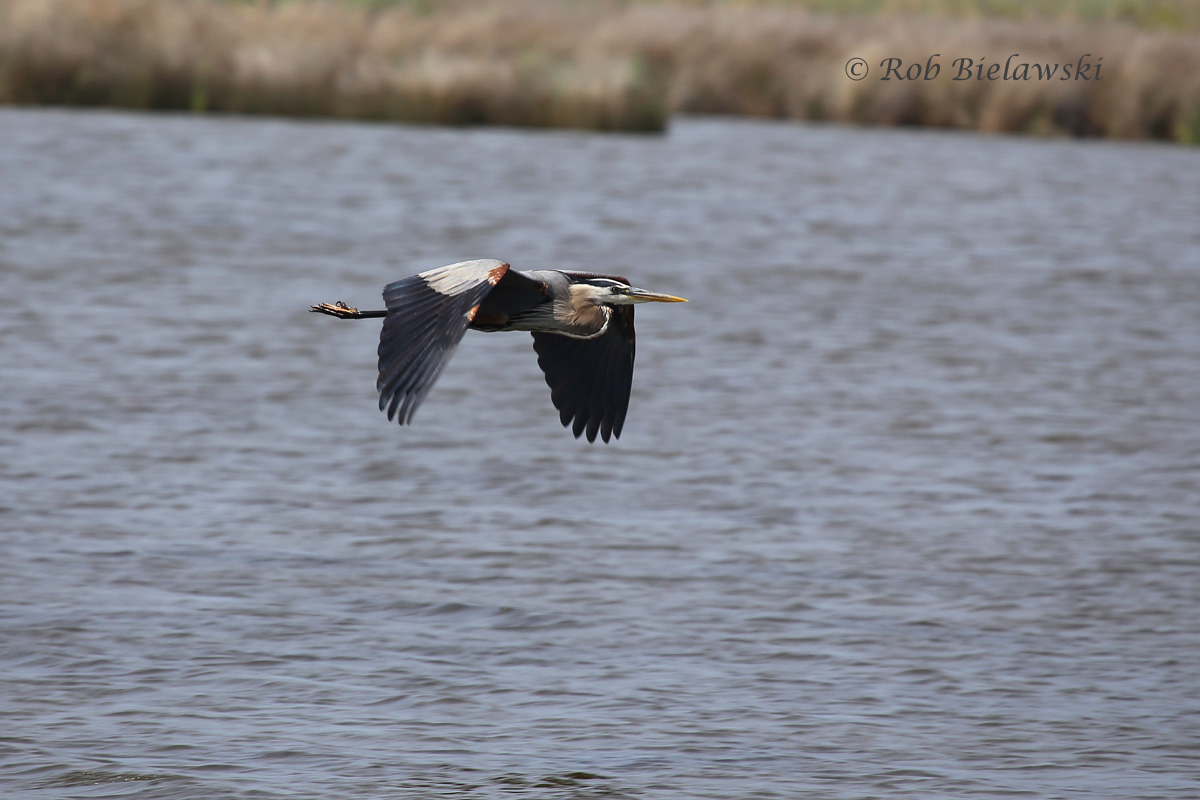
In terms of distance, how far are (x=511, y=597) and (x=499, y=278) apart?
8.21ft

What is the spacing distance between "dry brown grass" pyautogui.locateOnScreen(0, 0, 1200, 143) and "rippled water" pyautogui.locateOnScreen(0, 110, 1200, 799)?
4181 millimetres

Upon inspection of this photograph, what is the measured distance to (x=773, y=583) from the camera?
24.9 feet

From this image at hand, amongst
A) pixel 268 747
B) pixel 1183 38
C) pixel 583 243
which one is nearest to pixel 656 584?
pixel 268 747

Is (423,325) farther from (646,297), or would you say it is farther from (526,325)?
(646,297)

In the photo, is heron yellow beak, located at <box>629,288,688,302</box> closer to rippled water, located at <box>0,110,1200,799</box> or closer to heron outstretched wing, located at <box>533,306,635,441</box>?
heron outstretched wing, located at <box>533,306,635,441</box>

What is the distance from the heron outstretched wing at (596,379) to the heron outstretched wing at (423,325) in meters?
0.75

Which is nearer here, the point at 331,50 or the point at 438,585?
the point at 438,585

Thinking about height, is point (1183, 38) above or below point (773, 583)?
above

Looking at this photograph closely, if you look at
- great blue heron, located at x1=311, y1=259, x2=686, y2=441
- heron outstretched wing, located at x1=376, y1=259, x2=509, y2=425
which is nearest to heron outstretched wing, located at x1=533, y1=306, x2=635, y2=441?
great blue heron, located at x1=311, y1=259, x2=686, y2=441

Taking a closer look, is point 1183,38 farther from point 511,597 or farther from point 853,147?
point 511,597

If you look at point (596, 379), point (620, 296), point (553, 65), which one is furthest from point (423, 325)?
point (553, 65)

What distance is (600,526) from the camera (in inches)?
324

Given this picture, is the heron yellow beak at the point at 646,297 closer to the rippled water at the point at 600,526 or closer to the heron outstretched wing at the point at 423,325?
the heron outstretched wing at the point at 423,325

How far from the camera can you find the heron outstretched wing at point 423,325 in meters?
4.73
